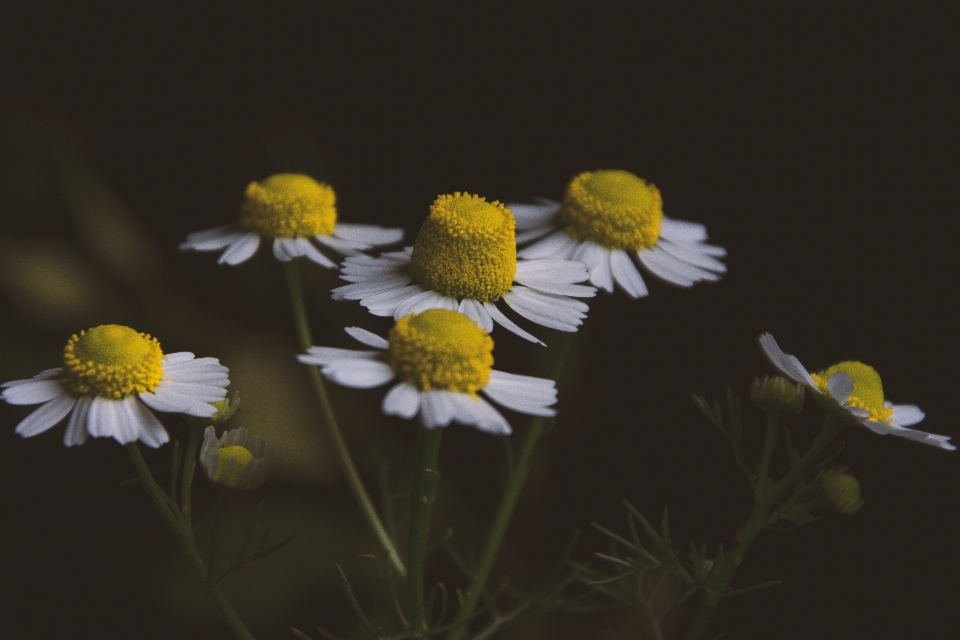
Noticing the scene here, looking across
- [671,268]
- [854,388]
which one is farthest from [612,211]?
[854,388]

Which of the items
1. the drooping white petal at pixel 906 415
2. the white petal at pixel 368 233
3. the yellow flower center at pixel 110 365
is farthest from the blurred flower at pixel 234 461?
the drooping white petal at pixel 906 415

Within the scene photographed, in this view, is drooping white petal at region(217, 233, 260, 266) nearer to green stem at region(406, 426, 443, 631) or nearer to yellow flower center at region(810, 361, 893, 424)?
green stem at region(406, 426, 443, 631)

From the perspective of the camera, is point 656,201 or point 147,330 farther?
point 147,330

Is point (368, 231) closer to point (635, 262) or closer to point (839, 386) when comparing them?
point (635, 262)

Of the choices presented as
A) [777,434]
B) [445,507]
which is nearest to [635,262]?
[777,434]

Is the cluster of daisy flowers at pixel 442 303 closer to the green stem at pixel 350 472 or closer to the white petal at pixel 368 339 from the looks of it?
the white petal at pixel 368 339

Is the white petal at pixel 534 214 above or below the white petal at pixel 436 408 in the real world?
above

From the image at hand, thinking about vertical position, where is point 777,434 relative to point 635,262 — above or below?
below

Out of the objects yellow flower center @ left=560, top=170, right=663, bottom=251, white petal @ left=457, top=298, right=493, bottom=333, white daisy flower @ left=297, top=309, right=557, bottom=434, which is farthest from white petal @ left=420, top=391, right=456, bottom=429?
yellow flower center @ left=560, top=170, right=663, bottom=251
